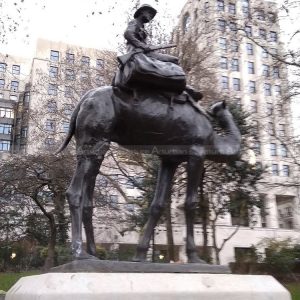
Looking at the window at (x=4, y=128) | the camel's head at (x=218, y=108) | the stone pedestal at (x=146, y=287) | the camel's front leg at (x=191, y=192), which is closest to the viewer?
the stone pedestal at (x=146, y=287)

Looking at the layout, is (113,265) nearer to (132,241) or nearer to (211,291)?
(211,291)

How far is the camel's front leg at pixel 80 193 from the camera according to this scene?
504 cm

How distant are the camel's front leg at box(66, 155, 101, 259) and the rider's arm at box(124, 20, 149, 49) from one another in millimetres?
1614

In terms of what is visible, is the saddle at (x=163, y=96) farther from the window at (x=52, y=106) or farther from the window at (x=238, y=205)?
the window at (x=52, y=106)

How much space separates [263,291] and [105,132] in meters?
2.54

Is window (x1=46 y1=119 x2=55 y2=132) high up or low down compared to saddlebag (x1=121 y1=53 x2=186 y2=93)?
up

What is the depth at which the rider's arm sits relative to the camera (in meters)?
5.84

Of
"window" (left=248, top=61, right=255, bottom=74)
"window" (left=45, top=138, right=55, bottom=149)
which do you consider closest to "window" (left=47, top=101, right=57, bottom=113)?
"window" (left=45, top=138, right=55, bottom=149)

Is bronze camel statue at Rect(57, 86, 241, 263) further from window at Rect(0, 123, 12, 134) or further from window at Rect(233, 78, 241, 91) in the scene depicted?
window at Rect(0, 123, 12, 134)

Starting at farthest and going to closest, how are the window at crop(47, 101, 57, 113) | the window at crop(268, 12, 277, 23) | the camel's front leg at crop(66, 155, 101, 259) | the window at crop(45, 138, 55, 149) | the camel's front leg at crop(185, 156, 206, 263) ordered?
the window at crop(47, 101, 57, 113) → the window at crop(45, 138, 55, 149) → the window at crop(268, 12, 277, 23) → the camel's front leg at crop(185, 156, 206, 263) → the camel's front leg at crop(66, 155, 101, 259)

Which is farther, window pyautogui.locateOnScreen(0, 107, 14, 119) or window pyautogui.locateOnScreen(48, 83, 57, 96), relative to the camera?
window pyautogui.locateOnScreen(0, 107, 14, 119)

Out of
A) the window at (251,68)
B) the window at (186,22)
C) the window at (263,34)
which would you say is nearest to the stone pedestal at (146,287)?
the window at (263,34)

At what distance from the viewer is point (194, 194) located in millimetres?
5672

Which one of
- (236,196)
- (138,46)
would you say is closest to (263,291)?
(138,46)
